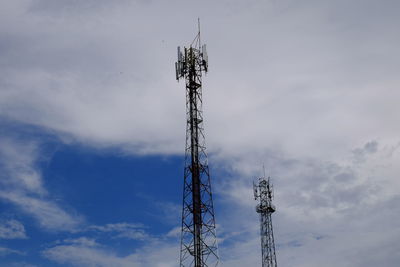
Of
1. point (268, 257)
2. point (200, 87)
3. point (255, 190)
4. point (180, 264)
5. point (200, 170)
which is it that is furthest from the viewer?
point (255, 190)

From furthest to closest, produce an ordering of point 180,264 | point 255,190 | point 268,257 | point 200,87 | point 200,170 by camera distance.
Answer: point 255,190, point 268,257, point 200,87, point 200,170, point 180,264

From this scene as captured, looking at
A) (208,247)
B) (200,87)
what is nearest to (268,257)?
(208,247)

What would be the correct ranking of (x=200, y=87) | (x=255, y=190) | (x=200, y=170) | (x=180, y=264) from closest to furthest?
(x=180, y=264), (x=200, y=170), (x=200, y=87), (x=255, y=190)

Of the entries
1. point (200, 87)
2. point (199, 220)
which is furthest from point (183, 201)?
point (200, 87)

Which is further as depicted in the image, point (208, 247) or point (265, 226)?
point (265, 226)

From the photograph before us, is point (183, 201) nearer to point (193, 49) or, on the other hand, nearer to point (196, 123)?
point (196, 123)

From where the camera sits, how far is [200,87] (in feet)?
200

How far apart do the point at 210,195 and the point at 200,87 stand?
1444 centimetres


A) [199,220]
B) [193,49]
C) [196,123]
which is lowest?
[199,220]

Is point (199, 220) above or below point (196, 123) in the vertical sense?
below

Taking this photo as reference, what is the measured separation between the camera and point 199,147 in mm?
58062

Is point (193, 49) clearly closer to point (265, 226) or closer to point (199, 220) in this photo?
Result: point (199, 220)

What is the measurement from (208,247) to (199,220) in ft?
10.8

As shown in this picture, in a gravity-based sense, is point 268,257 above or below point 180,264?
above
